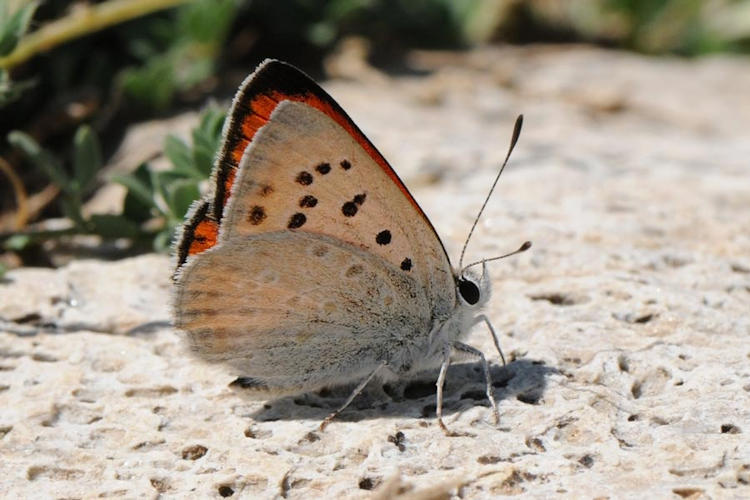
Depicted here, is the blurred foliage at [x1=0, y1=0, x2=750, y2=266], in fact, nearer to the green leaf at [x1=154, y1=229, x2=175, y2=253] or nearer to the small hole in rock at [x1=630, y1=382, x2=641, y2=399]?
the green leaf at [x1=154, y1=229, x2=175, y2=253]

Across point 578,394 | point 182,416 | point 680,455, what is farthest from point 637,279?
point 182,416

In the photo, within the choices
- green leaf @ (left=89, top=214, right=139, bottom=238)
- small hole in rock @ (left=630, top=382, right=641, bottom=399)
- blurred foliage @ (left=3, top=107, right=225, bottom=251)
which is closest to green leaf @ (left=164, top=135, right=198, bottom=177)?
blurred foliage @ (left=3, top=107, right=225, bottom=251)

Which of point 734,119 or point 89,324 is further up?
point 734,119

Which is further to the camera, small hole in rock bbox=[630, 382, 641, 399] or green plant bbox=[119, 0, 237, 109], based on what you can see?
green plant bbox=[119, 0, 237, 109]

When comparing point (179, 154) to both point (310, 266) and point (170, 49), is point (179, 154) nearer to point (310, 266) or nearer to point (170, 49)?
point (310, 266)

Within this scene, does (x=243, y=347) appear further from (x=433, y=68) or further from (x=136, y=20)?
(x=433, y=68)

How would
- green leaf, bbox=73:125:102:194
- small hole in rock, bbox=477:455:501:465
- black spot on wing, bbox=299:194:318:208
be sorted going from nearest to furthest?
small hole in rock, bbox=477:455:501:465, black spot on wing, bbox=299:194:318:208, green leaf, bbox=73:125:102:194
